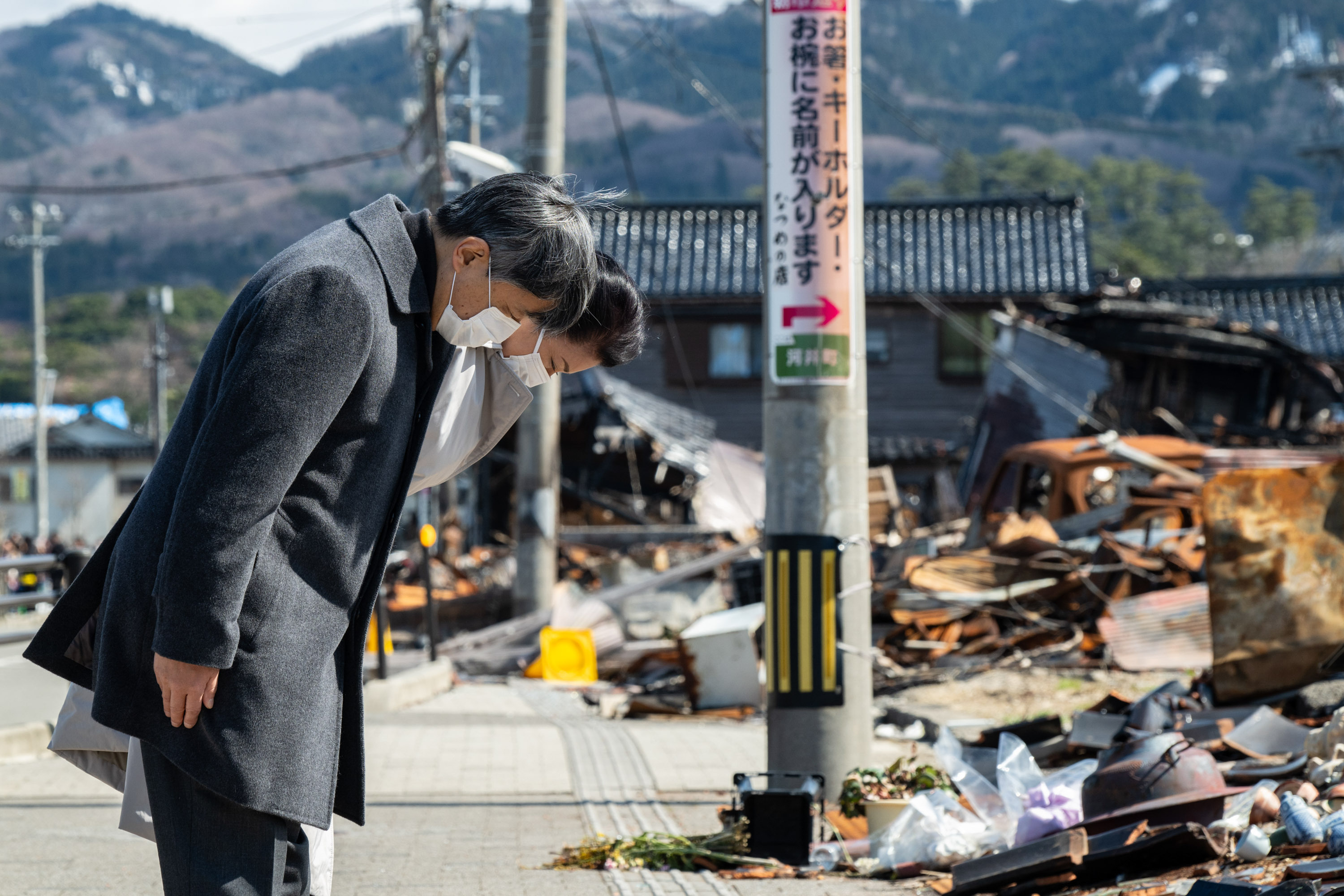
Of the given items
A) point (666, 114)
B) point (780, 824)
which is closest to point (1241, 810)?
point (780, 824)

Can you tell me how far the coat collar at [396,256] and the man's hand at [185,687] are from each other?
0.72m

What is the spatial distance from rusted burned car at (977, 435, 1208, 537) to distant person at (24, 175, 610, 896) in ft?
30.9

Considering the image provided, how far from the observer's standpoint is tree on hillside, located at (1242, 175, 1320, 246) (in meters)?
60.7

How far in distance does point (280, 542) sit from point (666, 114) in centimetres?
14327

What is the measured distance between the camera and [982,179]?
59750mm

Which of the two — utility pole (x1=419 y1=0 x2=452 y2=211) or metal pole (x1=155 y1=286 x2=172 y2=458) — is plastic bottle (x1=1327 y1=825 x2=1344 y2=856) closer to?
utility pole (x1=419 y1=0 x2=452 y2=211)

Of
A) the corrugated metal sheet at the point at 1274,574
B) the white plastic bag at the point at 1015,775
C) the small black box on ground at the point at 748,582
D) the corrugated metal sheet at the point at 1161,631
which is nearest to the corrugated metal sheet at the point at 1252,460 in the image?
the corrugated metal sheet at the point at 1161,631

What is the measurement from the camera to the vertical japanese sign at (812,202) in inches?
223

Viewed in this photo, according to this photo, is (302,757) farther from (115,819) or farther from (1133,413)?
(1133,413)

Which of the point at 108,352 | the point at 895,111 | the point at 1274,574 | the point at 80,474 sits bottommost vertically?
the point at 80,474

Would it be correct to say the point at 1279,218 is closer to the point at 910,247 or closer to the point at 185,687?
the point at 910,247

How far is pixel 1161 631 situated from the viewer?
893 centimetres

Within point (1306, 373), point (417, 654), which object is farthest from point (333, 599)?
point (1306, 373)

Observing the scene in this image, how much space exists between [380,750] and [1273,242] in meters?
60.9
